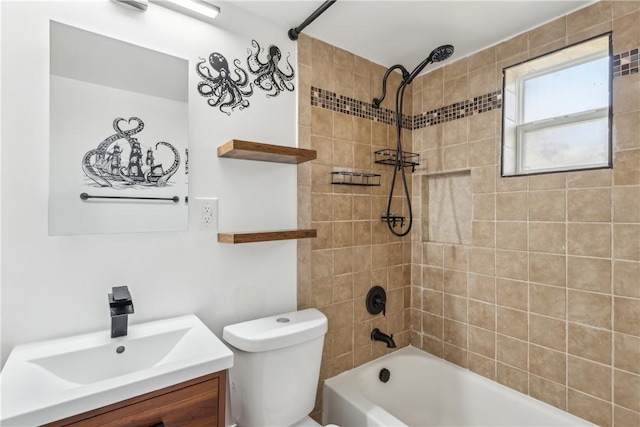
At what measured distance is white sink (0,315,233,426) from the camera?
0.81 metres

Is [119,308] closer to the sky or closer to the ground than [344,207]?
closer to the ground

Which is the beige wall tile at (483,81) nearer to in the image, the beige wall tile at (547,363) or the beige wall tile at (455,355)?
the beige wall tile at (547,363)

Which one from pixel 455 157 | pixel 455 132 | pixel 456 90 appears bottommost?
pixel 455 157

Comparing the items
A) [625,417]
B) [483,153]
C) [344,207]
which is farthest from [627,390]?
[344,207]

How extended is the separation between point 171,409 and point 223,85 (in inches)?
52.4

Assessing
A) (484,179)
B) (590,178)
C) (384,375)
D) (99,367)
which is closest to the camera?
(99,367)

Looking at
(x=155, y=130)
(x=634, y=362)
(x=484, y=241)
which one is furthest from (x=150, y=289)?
(x=634, y=362)

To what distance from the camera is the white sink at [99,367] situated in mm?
809

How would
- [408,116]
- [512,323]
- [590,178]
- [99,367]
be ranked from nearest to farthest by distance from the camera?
[99,367], [590,178], [512,323], [408,116]

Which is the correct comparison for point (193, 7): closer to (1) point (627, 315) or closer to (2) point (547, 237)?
(2) point (547, 237)

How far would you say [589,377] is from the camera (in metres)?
1.53

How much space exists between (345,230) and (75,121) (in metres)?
1.40

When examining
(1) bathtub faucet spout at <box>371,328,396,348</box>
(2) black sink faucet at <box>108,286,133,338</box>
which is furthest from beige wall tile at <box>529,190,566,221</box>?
(2) black sink faucet at <box>108,286,133,338</box>

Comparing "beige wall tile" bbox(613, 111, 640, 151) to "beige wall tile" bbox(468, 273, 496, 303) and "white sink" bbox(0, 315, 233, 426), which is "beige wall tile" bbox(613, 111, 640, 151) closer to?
"beige wall tile" bbox(468, 273, 496, 303)
